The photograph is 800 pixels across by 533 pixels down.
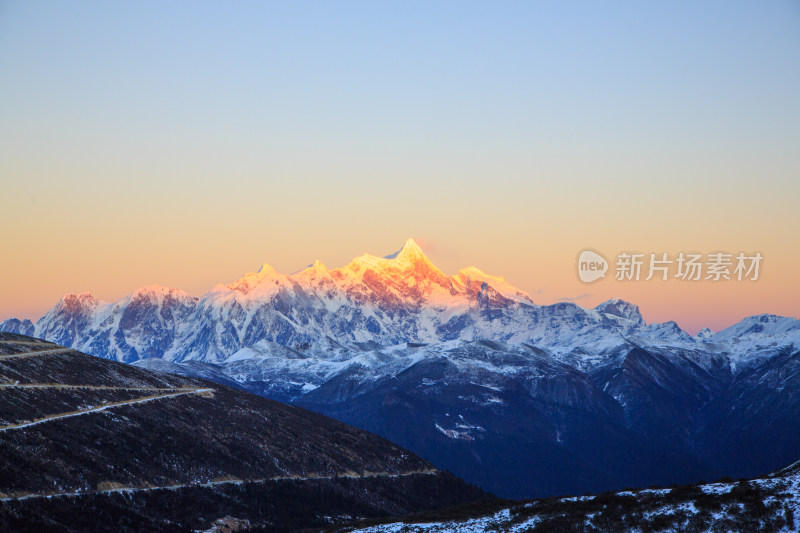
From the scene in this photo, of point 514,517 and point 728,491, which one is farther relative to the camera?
point 514,517

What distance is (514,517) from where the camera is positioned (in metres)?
129

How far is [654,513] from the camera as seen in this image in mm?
113875

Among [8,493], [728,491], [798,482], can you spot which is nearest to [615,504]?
[728,491]

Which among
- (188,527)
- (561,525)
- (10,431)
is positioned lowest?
(188,527)

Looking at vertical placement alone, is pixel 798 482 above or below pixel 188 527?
above

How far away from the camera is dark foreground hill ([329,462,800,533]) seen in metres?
106

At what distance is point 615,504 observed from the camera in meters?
123

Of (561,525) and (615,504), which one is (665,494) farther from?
(561,525)

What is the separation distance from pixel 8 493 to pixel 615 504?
340 feet

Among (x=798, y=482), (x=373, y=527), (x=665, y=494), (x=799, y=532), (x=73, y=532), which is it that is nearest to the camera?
(x=799, y=532)

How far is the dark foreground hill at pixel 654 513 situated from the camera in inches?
4171

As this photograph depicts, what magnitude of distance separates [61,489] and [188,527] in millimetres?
25729

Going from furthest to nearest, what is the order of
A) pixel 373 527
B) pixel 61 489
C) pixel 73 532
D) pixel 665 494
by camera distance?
pixel 61 489
pixel 73 532
pixel 373 527
pixel 665 494

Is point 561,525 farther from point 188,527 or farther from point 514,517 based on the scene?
point 188,527
